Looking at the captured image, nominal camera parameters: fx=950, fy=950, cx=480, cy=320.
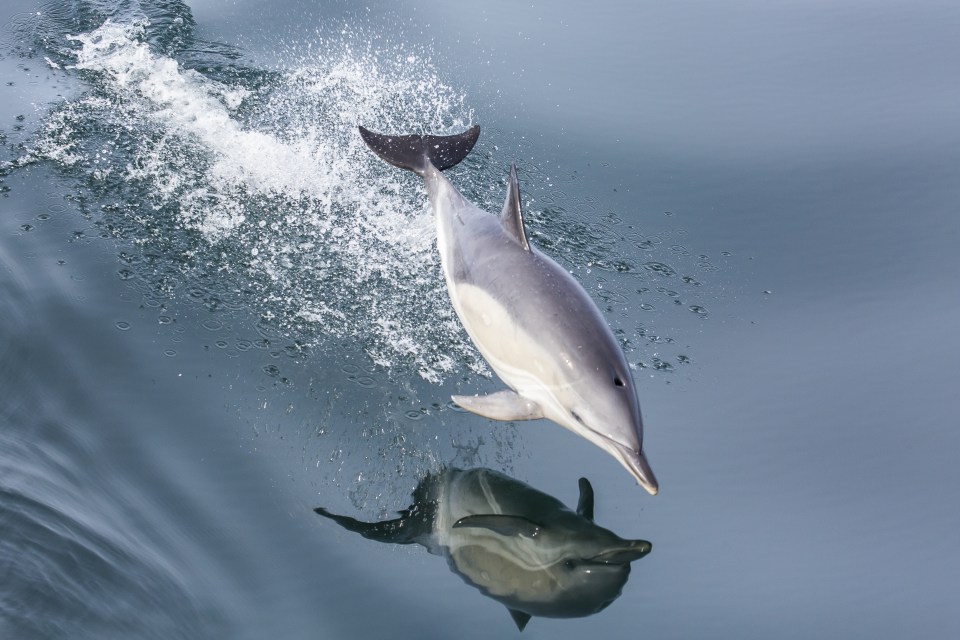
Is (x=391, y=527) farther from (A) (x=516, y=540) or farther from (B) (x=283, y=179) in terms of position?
(B) (x=283, y=179)

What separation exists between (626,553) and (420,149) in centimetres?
354

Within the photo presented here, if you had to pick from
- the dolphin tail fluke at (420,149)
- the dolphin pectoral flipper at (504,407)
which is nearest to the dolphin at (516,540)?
the dolphin pectoral flipper at (504,407)

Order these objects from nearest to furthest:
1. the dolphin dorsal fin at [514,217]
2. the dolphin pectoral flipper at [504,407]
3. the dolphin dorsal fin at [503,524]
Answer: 1. the dolphin dorsal fin at [503,524]
2. the dolphin pectoral flipper at [504,407]
3. the dolphin dorsal fin at [514,217]

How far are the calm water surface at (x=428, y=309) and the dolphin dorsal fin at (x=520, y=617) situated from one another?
4 cm

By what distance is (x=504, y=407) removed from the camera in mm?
4844

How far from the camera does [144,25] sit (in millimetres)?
9297

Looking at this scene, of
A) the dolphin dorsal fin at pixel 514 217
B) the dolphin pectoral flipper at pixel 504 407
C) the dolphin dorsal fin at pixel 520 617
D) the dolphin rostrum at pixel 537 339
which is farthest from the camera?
the dolphin dorsal fin at pixel 514 217

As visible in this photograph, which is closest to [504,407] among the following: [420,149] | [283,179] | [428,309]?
[428,309]

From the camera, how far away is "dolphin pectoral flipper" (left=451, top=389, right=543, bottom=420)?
4.81 meters

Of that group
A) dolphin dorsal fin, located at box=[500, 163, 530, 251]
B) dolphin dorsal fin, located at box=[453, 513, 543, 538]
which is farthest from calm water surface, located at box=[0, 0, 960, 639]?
dolphin dorsal fin, located at box=[500, 163, 530, 251]

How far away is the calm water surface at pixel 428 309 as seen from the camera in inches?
174

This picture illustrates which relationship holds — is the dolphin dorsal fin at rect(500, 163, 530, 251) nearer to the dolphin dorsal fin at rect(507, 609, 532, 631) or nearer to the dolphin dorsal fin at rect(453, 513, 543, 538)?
the dolphin dorsal fin at rect(453, 513, 543, 538)

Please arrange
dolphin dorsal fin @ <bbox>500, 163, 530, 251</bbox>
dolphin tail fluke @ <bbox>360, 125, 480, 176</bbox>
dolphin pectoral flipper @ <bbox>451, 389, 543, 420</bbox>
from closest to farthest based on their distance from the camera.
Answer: dolphin pectoral flipper @ <bbox>451, 389, 543, 420</bbox> → dolphin dorsal fin @ <bbox>500, 163, 530, 251</bbox> → dolphin tail fluke @ <bbox>360, 125, 480, 176</bbox>

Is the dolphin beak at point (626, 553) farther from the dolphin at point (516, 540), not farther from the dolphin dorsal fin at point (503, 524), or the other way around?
the dolphin dorsal fin at point (503, 524)
